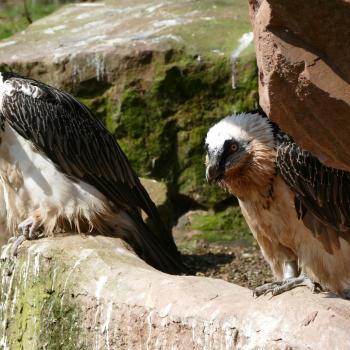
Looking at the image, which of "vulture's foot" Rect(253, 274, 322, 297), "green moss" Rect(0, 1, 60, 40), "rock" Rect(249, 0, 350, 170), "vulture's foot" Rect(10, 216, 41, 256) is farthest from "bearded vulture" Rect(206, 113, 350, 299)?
"green moss" Rect(0, 1, 60, 40)

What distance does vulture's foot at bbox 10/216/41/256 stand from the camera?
692cm

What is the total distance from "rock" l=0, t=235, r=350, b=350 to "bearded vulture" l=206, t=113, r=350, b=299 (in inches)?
33.7

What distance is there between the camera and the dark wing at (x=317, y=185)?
5.86m

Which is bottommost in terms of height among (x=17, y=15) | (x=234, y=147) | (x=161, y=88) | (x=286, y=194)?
(x=17, y=15)

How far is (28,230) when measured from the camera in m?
7.08

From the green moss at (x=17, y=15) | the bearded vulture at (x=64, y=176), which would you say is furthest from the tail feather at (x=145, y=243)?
the green moss at (x=17, y=15)

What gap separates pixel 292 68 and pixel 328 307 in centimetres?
151

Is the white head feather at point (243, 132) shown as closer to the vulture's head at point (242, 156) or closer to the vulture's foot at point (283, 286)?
the vulture's head at point (242, 156)

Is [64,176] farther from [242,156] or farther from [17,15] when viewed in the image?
[17,15]

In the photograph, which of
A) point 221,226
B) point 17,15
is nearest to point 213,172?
point 221,226

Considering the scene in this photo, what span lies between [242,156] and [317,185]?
55 cm

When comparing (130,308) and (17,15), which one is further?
(17,15)

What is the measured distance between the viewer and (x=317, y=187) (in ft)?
19.3

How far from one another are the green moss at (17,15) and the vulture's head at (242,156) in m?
7.86
